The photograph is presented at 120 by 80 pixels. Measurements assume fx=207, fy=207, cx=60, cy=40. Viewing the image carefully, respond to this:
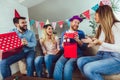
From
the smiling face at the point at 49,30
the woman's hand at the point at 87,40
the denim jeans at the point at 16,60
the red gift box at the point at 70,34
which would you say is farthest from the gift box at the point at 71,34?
the denim jeans at the point at 16,60

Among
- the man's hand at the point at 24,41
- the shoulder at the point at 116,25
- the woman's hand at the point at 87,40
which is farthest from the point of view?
the man's hand at the point at 24,41

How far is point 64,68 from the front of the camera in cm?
212

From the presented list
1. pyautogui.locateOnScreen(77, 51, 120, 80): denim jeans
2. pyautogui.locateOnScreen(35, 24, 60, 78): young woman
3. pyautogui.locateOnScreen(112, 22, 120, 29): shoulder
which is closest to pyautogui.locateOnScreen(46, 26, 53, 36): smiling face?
pyautogui.locateOnScreen(35, 24, 60, 78): young woman

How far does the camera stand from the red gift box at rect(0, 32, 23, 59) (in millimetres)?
2270

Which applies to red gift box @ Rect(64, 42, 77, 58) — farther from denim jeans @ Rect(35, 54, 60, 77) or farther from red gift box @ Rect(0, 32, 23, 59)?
red gift box @ Rect(0, 32, 23, 59)

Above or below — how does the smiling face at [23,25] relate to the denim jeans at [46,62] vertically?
above

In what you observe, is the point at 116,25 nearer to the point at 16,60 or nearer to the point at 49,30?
the point at 49,30

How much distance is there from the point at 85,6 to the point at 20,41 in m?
0.84

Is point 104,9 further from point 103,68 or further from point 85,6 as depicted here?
point 103,68

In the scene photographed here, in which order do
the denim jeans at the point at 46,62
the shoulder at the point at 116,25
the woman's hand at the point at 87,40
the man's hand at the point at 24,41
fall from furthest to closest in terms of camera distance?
the man's hand at the point at 24,41, the denim jeans at the point at 46,62, the woman's hand at the point at 87,40, the shoulder at the point at 116,25

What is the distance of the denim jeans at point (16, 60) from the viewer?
2.40 m

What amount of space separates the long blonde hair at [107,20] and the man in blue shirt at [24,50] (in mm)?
835

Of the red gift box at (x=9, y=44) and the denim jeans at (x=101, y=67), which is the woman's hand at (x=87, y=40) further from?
the red gift box at (x=9, y=44)

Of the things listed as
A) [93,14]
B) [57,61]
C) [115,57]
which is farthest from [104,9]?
[57,61]
